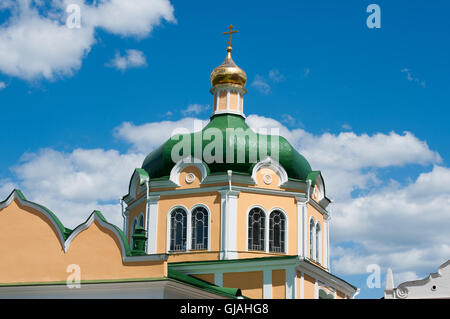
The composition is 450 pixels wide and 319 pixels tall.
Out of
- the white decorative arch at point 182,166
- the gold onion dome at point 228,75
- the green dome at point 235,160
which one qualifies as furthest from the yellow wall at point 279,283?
the gold onion dome at point 228,75

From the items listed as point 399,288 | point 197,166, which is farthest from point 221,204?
point 399,288

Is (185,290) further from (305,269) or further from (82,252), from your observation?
(305,269)

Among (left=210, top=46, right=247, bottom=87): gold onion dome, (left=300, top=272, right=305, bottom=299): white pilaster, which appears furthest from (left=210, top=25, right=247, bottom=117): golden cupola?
(left=300, top=272, right=305, bottom=299): white pilaster

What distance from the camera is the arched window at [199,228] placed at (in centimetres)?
2447

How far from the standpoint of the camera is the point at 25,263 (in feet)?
59.6

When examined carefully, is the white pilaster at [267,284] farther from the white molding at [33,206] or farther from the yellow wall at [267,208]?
the white molding at [33,206]

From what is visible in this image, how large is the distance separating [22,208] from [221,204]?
7914 mm

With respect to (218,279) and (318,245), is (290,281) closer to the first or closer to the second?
(218,279)

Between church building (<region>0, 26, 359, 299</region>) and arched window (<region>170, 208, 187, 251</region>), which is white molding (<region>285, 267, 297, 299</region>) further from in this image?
arched window (<region>170, 208, 187, 251</region>)

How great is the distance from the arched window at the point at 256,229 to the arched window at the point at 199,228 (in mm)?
1544

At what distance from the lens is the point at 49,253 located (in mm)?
18125

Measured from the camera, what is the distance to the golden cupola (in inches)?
1104

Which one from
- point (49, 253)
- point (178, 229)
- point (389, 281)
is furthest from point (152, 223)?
point (389, 281)

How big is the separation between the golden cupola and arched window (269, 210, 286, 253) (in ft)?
16.1
